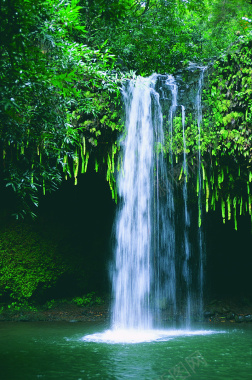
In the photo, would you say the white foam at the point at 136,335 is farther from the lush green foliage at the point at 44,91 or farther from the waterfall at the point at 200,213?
the lush green foliage at the point at 44,91

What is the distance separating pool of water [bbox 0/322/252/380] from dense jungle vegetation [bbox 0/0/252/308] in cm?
215

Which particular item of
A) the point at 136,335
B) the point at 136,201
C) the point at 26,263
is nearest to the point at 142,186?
the point at 136,201

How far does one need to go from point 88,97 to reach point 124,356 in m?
5.56

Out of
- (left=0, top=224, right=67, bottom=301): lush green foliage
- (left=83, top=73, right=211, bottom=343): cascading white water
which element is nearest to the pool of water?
(left=83, top=73, right=211, bottom=343): cascading white water

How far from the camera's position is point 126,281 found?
8812 mm

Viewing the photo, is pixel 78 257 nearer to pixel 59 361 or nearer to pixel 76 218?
pixel 76 218

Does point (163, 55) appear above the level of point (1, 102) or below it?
above

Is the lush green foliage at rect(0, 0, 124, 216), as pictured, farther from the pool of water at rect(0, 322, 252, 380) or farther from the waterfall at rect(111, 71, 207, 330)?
the pool of water at rect(0, 322, 252, 380)

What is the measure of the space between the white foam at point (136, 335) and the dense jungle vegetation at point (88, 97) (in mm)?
2558

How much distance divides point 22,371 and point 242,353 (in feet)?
10.1

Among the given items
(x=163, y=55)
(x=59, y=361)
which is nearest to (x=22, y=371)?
(x=59, y=361)

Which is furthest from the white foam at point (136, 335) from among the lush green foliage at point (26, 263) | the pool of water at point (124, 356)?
the lush green foliage at point (26, 263)

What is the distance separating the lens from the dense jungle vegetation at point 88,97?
16.6 ft

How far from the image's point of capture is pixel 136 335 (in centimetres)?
715
